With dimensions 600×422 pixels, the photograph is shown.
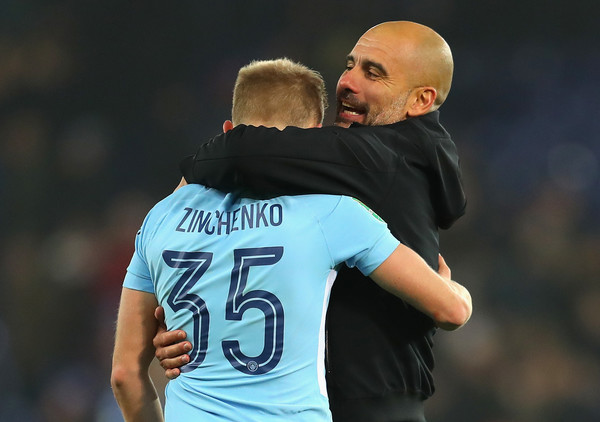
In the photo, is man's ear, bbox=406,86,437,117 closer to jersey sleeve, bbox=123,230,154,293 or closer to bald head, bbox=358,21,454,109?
bald head, bbox=358,21,454,109

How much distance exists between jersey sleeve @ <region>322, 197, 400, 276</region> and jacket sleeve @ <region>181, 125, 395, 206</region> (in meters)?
0.09

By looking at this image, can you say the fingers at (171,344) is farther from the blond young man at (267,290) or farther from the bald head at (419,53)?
the bald head at (419,53)

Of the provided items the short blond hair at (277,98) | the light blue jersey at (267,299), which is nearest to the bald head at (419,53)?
the short blond hair at (277,98)

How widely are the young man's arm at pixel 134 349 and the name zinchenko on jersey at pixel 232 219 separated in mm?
275

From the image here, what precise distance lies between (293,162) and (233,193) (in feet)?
0.60

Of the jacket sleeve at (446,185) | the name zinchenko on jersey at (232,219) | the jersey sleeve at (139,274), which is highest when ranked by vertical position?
the jacket sleeve at (446,185)

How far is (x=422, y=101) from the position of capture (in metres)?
2.21

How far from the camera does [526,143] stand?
5.17 m

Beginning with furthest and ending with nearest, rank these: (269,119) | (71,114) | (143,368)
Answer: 1. (71,114)
2. (143,368)
3. (269,119)

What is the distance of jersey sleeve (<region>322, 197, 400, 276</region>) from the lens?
1701 mm

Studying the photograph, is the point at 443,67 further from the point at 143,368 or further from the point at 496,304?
the point at 496,304

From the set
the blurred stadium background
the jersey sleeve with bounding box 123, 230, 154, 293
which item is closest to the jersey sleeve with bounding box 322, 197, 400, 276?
the jersey sleeve with bounding box 123, 230, 154, 293

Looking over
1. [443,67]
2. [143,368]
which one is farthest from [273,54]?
[143,368]

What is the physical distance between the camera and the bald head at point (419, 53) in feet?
7.25
